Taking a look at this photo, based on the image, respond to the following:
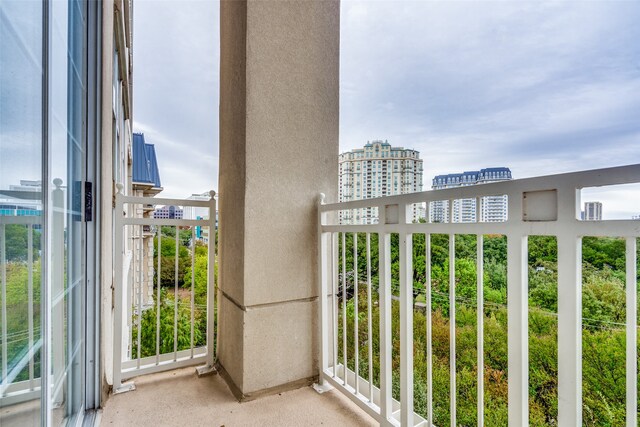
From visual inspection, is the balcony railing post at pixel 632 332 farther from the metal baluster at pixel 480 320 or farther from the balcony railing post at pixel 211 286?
the balcony railing post at pixel 211 286

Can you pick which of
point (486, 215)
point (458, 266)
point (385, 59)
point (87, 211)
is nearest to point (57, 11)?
point (87, 211)

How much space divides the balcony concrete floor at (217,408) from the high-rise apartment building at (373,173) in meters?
1.06

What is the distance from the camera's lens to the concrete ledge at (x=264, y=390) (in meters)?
1.78

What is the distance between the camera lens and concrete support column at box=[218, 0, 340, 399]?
1808mm

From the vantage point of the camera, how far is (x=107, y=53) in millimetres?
1734

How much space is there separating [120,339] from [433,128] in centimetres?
274

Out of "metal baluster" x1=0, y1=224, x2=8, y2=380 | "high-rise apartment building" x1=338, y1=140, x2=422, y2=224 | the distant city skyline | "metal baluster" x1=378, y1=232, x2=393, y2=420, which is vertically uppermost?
the distant city skyline

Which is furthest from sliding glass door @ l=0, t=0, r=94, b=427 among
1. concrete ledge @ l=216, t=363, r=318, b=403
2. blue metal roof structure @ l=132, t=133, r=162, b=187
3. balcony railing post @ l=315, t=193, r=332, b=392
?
blue metal roof structure @ l=132, t=133, r=162, b=187

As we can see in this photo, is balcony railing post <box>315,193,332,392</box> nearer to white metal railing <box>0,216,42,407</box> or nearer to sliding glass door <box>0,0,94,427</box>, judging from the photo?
sliding glass door <box>0,0,94,427</box>

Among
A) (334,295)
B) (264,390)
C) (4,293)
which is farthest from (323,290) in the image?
(4,293)

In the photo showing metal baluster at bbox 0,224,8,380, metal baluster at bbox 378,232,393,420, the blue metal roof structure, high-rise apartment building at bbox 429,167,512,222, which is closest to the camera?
metal baluster at bbox 0,224,8,380

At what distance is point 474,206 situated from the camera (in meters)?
1.13

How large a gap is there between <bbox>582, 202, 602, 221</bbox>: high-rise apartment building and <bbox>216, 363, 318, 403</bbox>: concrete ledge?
68.4 inches

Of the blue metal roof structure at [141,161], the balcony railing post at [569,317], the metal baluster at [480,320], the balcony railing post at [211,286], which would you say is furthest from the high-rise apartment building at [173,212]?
the blue metal roof structure at [141,161]
